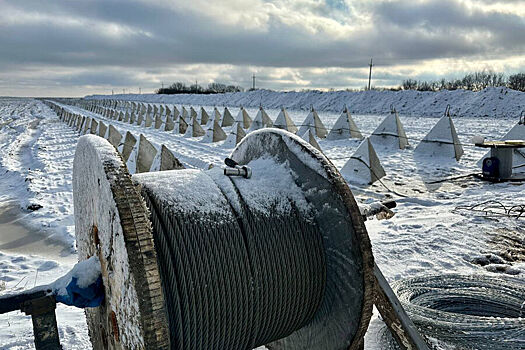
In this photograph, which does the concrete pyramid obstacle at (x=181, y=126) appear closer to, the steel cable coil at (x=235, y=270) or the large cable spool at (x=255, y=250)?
the large cable spool at (x=255, y=250)

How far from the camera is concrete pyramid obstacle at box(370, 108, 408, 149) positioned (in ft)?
44.5

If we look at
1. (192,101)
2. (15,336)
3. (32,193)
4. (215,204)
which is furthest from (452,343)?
(192,101)

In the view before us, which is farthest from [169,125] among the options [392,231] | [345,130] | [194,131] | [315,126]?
[392,231]

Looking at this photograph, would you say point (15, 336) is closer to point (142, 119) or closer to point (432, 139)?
point (432, 139)

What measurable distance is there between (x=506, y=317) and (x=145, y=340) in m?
3.64

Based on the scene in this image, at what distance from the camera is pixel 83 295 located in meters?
1.85

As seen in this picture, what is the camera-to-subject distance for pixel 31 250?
5547mm

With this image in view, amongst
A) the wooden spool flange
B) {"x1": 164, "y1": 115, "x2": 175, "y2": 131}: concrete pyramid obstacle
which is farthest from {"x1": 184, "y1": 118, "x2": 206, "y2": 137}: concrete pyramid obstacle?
the wooden spool flange

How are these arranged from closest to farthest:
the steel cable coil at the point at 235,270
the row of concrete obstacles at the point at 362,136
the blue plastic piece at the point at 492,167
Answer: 1. the steel cable coil at the point at 235,270
2. the blue plastic piece at the point at 492,167
3. the row of concrete obstacles at the point at 362,136

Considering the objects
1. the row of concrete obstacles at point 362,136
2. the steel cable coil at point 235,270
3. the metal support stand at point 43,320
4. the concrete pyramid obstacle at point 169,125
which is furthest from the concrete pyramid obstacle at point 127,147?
the concrete pyramid obstacle at point 169,125

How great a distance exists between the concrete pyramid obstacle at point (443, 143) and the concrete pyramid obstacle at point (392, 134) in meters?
0.99

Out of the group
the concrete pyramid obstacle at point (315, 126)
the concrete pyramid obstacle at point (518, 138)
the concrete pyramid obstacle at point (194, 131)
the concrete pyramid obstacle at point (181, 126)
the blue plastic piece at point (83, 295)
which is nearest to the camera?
the blue plastic piece at point (83, 295)

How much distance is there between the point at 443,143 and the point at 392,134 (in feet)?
6.88

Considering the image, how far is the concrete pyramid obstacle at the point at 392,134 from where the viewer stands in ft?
44.5
